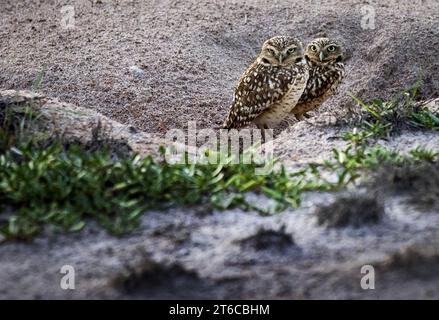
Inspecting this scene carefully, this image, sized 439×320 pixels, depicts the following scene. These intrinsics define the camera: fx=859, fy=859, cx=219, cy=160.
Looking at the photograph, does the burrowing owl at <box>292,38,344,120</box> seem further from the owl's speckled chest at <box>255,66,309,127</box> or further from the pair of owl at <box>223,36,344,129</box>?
the owl's speckled chest at <box>255,66,309,127</box>

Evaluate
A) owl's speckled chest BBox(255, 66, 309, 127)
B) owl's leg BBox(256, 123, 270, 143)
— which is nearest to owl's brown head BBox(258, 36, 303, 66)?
owl's speckled chest BBox(255, 66, 309, 127)

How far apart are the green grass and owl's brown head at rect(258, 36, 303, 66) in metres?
2.09

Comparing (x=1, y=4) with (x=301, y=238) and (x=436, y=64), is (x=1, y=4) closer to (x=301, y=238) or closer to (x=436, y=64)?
(x=436, y=64)

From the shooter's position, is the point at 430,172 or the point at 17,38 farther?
the point at 17,38

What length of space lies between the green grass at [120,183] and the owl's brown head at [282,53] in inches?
82.4

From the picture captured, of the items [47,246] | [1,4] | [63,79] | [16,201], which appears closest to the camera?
[47,246]

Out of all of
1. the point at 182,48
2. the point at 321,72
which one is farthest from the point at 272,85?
the point at 182,48

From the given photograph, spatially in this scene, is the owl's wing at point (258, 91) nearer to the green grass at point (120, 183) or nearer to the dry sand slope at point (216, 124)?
the dry sand slope at point (216, 124)

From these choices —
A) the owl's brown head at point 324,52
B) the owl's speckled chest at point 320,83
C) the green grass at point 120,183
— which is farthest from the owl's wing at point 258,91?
the green grass at point 120,183

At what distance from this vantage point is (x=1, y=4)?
10328mm

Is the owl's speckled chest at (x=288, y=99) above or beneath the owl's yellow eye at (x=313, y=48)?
beneath

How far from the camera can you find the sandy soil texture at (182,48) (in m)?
8.15
